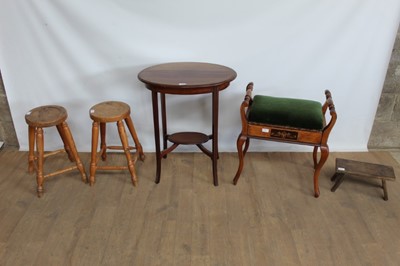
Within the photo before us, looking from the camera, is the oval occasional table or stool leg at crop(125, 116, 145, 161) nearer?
the oval occasional table

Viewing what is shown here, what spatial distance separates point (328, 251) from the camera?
184 centimetres

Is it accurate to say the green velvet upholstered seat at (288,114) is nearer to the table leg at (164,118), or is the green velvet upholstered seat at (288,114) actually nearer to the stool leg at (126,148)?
the table leg at (164,118)

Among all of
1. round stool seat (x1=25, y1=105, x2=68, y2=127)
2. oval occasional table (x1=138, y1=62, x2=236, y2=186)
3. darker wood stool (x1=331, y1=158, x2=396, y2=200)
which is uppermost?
oval occasional table (x1=138, y1=62, x2=236, y2=186)

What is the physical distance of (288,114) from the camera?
202cm

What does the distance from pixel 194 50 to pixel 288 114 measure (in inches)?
34.9

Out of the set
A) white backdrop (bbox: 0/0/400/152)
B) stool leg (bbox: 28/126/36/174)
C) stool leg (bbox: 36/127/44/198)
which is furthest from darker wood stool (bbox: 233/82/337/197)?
stool leg (bbox: 28/126/36/174)

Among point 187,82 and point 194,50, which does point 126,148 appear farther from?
point 194,50

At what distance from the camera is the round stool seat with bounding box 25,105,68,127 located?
211 cm

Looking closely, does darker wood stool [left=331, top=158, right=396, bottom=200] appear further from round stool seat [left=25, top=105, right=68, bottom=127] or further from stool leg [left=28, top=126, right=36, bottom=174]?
stool leg [left=28, top=126, right=36, bottom=174]

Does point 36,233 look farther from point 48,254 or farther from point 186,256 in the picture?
point 186,256

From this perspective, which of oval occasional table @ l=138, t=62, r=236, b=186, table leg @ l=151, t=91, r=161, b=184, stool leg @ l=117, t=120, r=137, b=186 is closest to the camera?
oval occasional table @ l=138, t=62, r=236, b=186

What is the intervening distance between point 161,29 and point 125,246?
1.53 meters

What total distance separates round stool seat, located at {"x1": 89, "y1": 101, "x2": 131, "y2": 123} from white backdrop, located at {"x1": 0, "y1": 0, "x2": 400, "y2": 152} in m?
0.32

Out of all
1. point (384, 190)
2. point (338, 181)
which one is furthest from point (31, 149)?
point (384, 190)
